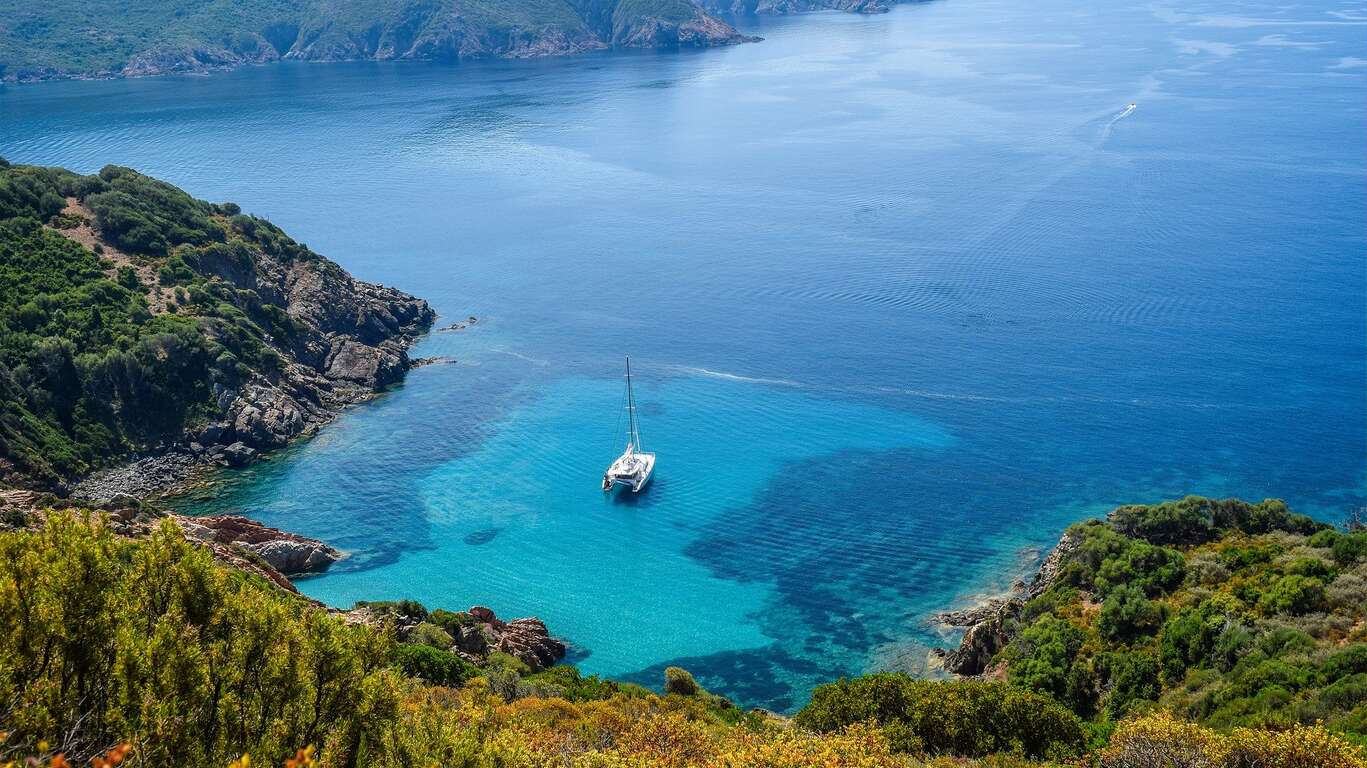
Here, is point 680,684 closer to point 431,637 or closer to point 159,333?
point 431,637

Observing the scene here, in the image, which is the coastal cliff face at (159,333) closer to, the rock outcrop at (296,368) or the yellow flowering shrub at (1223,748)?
the rock outcrop at (296,368)

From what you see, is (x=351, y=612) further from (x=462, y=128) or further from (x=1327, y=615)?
(x=462, y=128)

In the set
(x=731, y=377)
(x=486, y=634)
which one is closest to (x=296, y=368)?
(x=731, y=377)

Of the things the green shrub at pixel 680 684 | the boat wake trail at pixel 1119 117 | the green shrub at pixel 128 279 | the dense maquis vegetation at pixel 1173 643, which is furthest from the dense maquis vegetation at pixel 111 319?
the boat wake trail at pixel 1119 117

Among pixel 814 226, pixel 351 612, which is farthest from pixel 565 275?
pixel 351 612

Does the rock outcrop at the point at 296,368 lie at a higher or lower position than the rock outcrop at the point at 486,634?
higher
